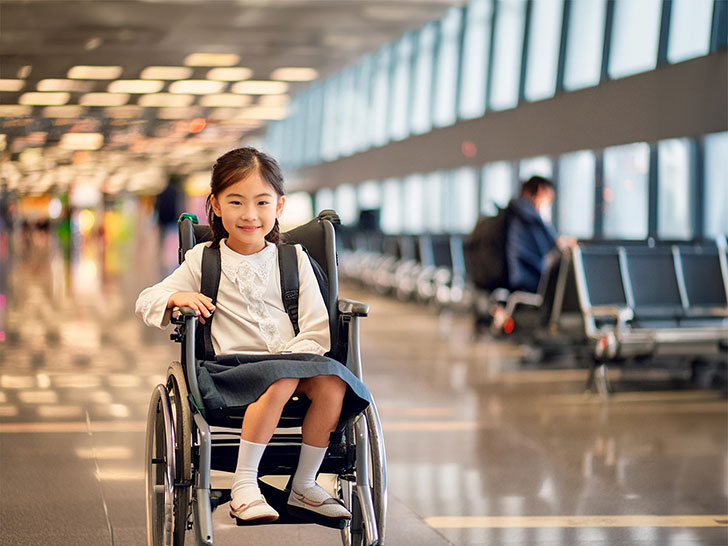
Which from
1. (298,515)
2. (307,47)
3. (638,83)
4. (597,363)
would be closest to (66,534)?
(298,515)

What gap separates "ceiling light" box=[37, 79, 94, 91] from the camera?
13.0 m

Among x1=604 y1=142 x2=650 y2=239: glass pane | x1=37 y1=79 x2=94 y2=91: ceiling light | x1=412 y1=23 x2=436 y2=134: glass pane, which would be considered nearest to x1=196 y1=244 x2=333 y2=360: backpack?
x1=37 y1=79 x2=94 y2=91: ceiling light

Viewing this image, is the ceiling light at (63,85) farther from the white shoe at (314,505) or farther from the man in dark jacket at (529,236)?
the white shoe at (314,505)

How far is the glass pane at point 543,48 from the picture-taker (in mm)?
17516

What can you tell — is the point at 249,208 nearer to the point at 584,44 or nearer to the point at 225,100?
the point at 584,44

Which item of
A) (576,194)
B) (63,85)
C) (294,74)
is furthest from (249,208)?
(294,74)

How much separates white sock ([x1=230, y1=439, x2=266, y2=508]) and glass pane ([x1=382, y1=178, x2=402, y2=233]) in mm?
24000

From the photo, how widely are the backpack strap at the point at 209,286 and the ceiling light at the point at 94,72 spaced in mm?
11746

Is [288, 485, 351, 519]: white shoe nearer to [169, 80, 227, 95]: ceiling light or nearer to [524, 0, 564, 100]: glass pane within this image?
Answer: [524, 0, 564, 100]: glass pane

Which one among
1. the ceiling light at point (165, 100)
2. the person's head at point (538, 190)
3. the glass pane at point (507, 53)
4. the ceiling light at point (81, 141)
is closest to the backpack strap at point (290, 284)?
the person's head at point (538, 190)

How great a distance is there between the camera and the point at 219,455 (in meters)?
3.19

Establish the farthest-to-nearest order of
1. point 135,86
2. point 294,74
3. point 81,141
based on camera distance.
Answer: point 294,74 < point 81,141 < point 135,86

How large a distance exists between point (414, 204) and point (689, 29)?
13266mm

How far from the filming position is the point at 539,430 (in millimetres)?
6406
